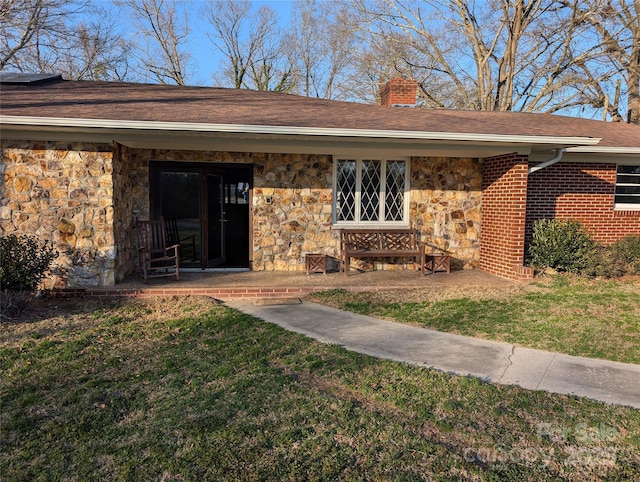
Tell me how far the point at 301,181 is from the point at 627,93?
17.4 m

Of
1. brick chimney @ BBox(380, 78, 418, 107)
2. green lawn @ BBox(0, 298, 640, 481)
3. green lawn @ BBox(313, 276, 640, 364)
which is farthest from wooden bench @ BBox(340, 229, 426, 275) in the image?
green lawn @ BBox(0, 298, 640, 481)

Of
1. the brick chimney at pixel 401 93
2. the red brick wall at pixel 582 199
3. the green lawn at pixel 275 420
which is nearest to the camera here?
the green lawn at pixel 275 420

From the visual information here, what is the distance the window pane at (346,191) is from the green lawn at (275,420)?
4.61 metres

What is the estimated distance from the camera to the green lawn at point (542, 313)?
4.85 meters

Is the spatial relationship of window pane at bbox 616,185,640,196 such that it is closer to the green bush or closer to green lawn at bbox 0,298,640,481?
green lawn at bbox 0,298,640,481

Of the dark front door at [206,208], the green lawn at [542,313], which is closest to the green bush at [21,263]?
the dark front door at [206,208]

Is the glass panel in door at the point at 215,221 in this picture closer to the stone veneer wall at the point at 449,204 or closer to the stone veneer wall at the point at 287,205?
the stone veneer wall at the point at 287,205

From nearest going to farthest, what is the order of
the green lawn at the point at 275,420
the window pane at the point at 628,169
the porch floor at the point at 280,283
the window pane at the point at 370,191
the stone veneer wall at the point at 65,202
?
1. the green lawn at the point at 275,420
2. the stone veneer wall at the point at 65,202
3. the porch floor at the point at 280,283
4. the window pane at the point at 370,191
5. the window pane at the point at 628,169

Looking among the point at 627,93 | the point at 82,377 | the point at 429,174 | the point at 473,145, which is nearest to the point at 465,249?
the point at 429,174

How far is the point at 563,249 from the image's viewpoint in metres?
8.22

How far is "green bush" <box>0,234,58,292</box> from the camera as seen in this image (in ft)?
19.0

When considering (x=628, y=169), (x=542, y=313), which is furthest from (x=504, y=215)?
(x=628, y=169)

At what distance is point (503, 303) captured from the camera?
6.46m

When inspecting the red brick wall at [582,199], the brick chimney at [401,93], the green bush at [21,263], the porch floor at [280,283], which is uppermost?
the brick chimney at [401,93]
